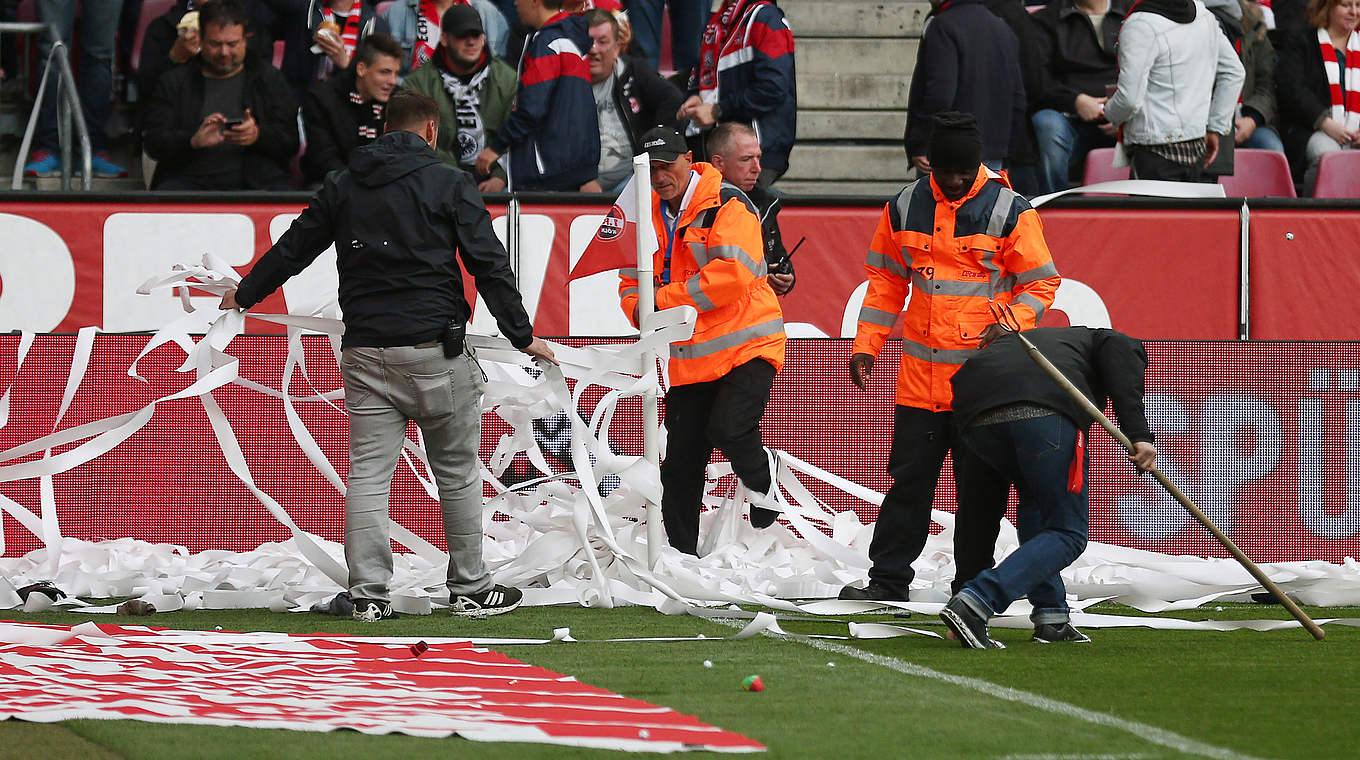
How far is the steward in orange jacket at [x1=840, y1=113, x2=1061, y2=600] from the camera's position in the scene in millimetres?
8078

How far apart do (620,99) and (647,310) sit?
415cm

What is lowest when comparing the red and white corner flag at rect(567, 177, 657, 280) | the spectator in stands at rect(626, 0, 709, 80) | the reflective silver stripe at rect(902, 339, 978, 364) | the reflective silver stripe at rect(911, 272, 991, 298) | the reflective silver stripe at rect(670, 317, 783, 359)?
the reflective silver stripe at rect(670, 317, 783, 359)

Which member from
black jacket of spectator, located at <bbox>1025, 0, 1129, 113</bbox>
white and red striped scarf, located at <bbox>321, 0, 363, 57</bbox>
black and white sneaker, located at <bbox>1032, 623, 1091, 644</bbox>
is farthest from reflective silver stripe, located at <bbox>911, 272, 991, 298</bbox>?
white and red striped scarf, located at <bbox>321, 0, 363, 57</bbox>

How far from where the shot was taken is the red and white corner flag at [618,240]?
8.86 metres

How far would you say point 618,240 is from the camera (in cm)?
890

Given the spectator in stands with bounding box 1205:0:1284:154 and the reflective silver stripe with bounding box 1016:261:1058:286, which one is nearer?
the reflective silver stripe with bounding box 1016:261:1058:286

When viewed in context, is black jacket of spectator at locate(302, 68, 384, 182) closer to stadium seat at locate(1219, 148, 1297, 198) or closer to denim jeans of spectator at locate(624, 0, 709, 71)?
denim jeans of spectator at locate(624, 0, 709, 71)

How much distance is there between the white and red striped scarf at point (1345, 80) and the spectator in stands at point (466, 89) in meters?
5.93

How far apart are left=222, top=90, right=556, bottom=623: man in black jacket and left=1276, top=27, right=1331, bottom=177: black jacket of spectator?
8.28m

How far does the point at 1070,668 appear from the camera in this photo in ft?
20.5

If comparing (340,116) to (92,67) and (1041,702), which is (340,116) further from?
(1041,702)

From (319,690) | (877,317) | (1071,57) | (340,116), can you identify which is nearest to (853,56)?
(1071,57)

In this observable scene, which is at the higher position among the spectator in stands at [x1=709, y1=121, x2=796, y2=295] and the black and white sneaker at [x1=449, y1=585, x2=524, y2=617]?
the spectator in stands at [x1=709, y1=121, x2=796, y2=295]

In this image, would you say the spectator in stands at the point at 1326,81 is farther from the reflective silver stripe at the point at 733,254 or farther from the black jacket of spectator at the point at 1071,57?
the reflective silver stripe at the point at 733,254
